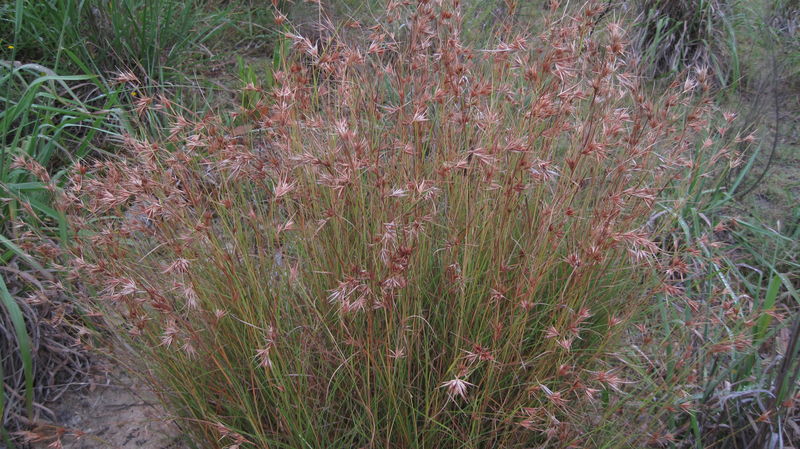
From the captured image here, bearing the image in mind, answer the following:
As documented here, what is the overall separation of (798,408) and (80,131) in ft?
13.3

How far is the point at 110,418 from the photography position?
284cm

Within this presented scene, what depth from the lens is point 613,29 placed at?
1.88 metres

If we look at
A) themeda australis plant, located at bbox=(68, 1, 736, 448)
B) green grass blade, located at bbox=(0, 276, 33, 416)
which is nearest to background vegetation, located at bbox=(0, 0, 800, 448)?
green grass blade, located at bbox=(0, 276, 33, 416)

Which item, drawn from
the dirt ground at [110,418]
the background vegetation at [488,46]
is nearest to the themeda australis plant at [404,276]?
the background vegetation at [488,46]

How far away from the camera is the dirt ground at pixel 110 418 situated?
2.67m

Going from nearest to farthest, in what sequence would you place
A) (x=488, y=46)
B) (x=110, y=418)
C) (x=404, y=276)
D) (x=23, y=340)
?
(x=404, y=276), (x=23, y=340), (x=110, y=418), (x=488, y=46)

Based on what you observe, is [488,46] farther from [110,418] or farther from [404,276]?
[110,418]

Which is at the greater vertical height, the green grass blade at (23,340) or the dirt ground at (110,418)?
the green grass blade at (23,340)

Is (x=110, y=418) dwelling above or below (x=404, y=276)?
below

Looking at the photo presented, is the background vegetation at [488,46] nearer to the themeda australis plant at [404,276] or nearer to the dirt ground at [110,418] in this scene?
the dirt ground at [110,418]

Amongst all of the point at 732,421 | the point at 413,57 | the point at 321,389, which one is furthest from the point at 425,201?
the point at 732,421

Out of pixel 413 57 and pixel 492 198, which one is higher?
pixel 413 57

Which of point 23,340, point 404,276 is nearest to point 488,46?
point 404,276

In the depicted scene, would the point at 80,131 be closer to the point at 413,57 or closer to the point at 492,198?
the point at 413,57
